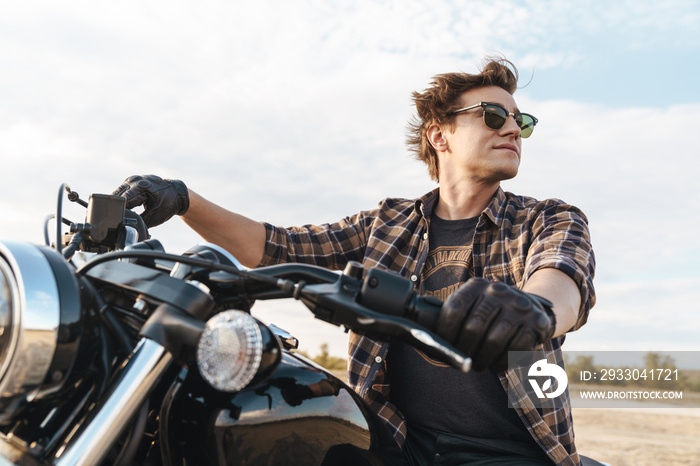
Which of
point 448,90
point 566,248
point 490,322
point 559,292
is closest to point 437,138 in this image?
point 448,90

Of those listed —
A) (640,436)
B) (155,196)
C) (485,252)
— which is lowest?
(640,436)

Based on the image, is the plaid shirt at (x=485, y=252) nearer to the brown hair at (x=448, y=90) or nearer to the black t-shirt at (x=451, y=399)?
the black t-shirt at (x=451, y=399)

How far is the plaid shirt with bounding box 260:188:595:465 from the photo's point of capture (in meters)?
2.03

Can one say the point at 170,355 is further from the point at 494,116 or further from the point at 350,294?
the point at 494,116

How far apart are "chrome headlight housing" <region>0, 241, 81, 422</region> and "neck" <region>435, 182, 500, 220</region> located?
87.5 inches

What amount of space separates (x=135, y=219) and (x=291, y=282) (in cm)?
92

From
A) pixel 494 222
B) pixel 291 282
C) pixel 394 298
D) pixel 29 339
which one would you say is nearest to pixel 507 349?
pixel 394 298

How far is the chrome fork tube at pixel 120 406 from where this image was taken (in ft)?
2.52

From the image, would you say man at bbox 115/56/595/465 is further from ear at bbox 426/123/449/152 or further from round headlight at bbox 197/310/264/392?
round headlight at bbox 197/310/264/392

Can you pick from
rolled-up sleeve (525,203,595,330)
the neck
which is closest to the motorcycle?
rolled-up sleeve (525,203,595,330)

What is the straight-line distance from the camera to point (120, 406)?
0.79m

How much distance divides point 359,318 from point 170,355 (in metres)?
0.27

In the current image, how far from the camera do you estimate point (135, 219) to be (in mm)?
1634

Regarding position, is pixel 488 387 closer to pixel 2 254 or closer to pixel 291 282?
pixel 291 282
